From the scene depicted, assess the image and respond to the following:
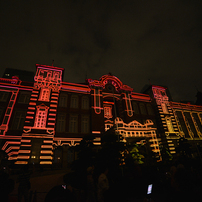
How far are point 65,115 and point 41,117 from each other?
12.5 ft

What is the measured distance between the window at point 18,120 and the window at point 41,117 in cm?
239

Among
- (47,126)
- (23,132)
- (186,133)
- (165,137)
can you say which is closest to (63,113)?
(47,126)

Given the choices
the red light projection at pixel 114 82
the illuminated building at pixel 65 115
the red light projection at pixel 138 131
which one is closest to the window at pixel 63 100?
the illuminated building at pixel 65 115

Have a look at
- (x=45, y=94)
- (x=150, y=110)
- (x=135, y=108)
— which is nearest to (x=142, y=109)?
(x=135, y=108)

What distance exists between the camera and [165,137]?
25.6 metres

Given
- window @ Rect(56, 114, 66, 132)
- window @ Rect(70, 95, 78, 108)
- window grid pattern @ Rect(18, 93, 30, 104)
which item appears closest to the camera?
window @ Rect(56, 114, 66, 132)

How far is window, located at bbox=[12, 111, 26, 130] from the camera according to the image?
1948 centimetres

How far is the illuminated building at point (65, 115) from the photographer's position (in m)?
18.4

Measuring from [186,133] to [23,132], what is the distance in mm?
33290

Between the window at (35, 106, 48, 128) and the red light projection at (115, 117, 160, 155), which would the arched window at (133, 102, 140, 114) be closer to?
the red light projection at (115, 117, 160, 155)

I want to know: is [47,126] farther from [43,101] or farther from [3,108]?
[3,108]

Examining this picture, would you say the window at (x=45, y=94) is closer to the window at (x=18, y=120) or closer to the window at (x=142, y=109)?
the window at (x=18, y=120)

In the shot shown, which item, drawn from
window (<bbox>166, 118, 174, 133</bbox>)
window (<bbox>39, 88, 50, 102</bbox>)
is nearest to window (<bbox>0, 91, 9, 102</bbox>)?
window (<bbox>39, 88, 50, 102</bbox>)

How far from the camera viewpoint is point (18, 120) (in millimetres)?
19984
